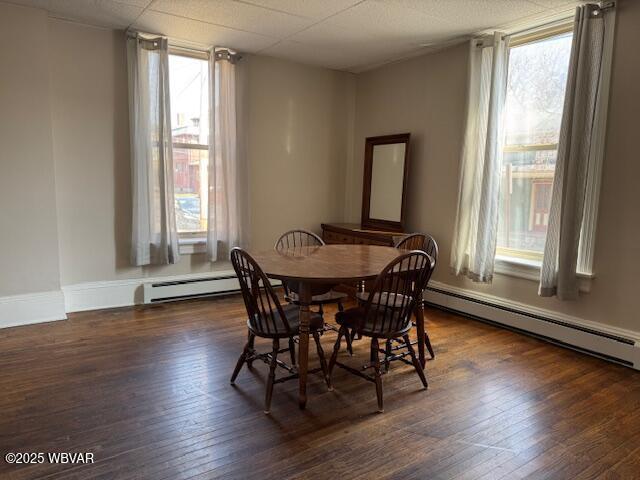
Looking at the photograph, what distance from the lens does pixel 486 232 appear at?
396cm

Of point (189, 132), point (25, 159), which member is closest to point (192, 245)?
point (189, 132)

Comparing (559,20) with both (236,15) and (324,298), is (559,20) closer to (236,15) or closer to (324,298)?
(236,15)

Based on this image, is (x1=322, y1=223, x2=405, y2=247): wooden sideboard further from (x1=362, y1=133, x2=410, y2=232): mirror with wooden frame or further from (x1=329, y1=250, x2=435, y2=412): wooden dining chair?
(x1=329, y1=250, x2=435, y2=412): wooden dining chair

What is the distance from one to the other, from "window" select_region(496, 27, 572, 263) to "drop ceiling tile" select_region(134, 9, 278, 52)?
7.54 ft

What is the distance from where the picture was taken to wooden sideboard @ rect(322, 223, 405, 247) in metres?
4.50

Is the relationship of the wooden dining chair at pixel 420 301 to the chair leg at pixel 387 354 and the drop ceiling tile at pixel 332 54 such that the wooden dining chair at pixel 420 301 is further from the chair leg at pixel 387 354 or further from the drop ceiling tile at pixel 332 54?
the drop ceiling tile at pixel 332 54

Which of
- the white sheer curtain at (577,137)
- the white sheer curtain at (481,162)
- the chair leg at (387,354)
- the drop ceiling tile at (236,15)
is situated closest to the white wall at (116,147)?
the drop ceiling tile at (236,15)

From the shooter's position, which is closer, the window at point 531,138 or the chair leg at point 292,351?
the chair leg at point 292,351

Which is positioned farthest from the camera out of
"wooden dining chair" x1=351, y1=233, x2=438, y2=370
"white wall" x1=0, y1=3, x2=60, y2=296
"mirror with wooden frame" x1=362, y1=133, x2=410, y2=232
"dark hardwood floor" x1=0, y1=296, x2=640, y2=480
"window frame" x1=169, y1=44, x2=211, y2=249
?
"mirror with wooden frame" x1=362, y1=133, x2=410, y2=232

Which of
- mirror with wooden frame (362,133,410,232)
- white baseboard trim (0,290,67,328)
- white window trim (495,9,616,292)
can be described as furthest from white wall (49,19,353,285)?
white window trim (495,9,616,292)

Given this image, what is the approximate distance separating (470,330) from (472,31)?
2.61 meters

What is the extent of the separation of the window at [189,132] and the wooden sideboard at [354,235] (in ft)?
4.95

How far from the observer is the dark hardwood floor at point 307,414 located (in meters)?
2.04

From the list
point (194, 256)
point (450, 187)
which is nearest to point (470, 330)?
point (450, 187)
